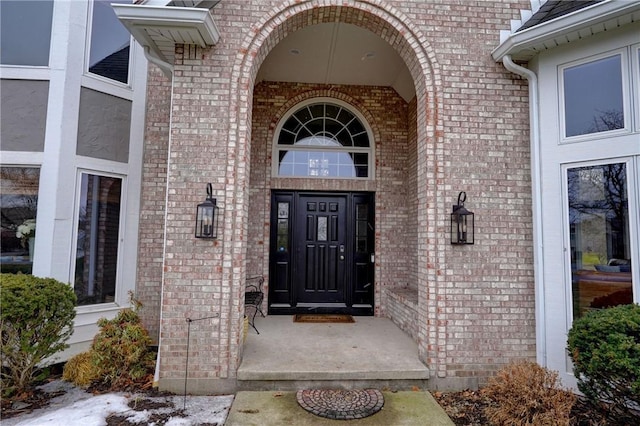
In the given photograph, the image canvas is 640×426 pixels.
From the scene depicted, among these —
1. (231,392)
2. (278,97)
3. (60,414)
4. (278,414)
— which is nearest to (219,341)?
(231,392)

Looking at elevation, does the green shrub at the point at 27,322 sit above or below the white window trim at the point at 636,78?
below

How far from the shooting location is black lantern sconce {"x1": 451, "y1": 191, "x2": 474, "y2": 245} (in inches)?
142

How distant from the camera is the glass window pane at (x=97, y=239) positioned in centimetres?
431

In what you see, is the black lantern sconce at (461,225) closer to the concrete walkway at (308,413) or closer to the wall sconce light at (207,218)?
the concrete walkway at (308,413)

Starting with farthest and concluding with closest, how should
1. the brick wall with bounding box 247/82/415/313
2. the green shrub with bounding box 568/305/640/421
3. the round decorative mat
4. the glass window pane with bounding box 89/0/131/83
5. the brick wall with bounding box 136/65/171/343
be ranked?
1. the brick wall with bounding box 247/82/415/313
2. the brick wall with bounding box 136/65/171/343
3. the glass window pane with bounding box 89/0/131/83
4. the round decorative mat
5. the green shrub with bounding box 568/305/640/421

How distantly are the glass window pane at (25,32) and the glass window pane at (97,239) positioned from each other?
5.01ft

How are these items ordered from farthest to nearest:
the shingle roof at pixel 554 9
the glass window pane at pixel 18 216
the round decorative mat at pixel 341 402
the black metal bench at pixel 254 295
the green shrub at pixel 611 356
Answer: the black metal bench at pixel 254 295, the glass window pane at pixel 18 216, the shingle roof at pixel 554 9, the round decorative mat at pixel 341 402, the green shrub at pixel 611 356

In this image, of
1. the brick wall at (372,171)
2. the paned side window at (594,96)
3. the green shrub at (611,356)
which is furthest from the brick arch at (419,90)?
the brick wall at (372,171)

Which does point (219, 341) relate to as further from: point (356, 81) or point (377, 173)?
point (356, 81)

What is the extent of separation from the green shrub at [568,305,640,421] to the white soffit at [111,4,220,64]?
4402 millimetres

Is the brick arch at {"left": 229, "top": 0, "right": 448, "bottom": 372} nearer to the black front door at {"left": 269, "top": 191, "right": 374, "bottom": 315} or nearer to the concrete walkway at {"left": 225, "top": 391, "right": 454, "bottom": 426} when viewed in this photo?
the concrete walkway at {"left": 225, "top": 391, "right": 454, "bottom": 426}

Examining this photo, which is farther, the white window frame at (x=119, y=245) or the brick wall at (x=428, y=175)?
the white window frame at (x=119, y=245)

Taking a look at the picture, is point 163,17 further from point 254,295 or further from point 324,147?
point 254,295

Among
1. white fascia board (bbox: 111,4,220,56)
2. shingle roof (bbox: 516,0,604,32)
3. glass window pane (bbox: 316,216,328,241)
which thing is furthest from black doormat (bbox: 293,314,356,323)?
shingle roof (bbox: 516,0,604,32)
